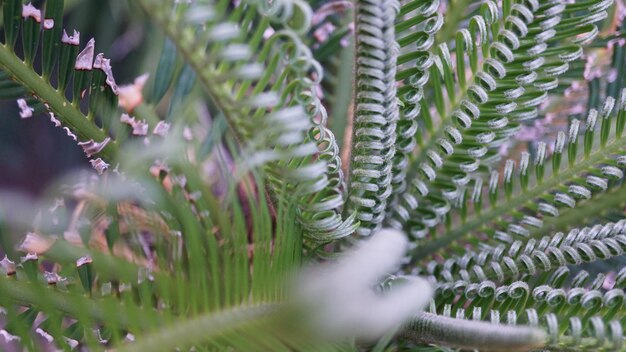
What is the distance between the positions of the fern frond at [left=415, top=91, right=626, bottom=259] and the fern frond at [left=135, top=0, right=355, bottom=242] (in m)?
0.20

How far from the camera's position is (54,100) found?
2.00 feet

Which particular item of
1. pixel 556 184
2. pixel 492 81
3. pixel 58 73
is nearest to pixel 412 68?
pixel 492 81

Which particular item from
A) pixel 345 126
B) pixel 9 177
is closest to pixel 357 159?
pixel 345 126

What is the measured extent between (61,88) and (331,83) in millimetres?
397

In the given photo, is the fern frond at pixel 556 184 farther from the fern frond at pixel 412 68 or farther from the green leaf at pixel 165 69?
the green leaf at pixel 165 69

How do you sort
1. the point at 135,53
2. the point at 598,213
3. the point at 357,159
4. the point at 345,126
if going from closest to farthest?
1. the point at 357,159
2. the point at 598,213
3. the point at 345,126
4. the point at 135,53

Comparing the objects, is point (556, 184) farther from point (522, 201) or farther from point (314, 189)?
point (314, 189)

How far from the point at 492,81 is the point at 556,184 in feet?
0.48

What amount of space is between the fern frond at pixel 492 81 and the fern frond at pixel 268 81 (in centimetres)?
13

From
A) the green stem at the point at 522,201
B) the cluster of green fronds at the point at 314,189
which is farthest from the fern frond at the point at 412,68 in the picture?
the green stem at the point at 522,201

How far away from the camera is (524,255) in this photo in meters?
0.63

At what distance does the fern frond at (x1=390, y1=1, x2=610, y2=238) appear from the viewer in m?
0.60

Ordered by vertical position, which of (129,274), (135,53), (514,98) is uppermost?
(135,53)

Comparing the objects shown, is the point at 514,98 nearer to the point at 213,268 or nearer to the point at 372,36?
the point at 372,36
